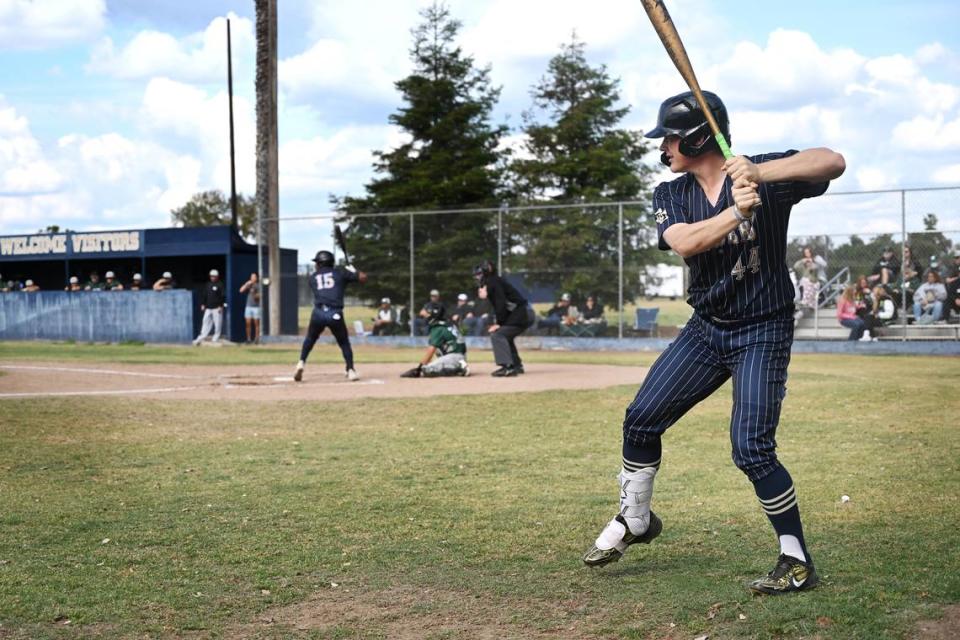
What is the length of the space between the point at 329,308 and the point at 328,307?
2cm

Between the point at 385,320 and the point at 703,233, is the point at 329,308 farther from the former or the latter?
the point at 703,233

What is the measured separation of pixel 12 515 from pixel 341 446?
3.29 meters

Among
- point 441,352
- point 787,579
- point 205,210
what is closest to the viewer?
point 787,579

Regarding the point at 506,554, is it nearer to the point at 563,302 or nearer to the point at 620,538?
the point at 620,538

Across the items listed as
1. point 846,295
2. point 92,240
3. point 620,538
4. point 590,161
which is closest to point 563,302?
point 846,295

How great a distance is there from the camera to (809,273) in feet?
69.4

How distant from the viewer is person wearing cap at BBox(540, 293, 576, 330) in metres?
23.7

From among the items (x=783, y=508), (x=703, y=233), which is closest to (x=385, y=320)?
(x=783, y=508)

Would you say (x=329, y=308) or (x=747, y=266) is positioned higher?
(x=747, y=266)

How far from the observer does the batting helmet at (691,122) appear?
4551 mm

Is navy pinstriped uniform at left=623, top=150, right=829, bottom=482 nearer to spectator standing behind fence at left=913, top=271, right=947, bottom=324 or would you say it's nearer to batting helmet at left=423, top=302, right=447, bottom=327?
batting helmet at left=423, top=302, right=447, bottom=327

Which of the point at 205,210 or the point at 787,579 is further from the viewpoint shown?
the point at 205,210

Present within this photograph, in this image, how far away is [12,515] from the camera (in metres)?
6.28

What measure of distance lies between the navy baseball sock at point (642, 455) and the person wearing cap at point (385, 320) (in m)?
21.1
